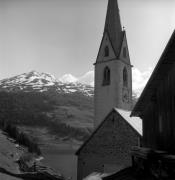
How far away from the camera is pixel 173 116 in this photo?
1030 centimetres

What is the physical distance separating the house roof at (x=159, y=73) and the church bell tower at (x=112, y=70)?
931 inches

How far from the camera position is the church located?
22.4 meters

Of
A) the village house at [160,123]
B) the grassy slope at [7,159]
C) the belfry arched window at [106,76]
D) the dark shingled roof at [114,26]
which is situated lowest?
the grassy slope at [7,159]

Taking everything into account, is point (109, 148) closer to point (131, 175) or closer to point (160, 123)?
point (131, 175)

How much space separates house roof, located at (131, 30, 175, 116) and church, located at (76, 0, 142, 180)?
24.9 ft

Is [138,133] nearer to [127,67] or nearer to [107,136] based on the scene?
[107,136]

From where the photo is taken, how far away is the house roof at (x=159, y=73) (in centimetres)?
970

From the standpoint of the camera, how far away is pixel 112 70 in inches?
1577

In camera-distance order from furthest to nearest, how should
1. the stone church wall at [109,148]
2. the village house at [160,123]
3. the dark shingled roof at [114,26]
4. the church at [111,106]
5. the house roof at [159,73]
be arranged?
the dark shingled roof at [114,26] → the church at [111,106] → the stone church wall at [109,148] → the village house at [160,123] → the house roof at [159,73]

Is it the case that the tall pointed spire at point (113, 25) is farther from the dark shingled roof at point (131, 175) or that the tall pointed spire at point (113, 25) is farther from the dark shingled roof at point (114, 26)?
the dark shingled roof at point (131, 175)

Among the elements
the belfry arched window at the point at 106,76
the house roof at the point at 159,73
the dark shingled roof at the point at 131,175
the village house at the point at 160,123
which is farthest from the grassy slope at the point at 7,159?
the belfry arched window at the point at 106,76

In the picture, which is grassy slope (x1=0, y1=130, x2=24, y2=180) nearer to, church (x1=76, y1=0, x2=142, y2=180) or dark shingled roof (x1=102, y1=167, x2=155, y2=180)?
church (x1=76, y1=0, x2=142, y2=180)

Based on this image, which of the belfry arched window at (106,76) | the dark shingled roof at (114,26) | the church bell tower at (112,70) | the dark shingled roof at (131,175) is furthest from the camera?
the dark shingled roof at (114,26)

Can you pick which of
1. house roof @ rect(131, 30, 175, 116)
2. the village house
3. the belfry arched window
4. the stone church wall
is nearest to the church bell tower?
the belfry arched window
